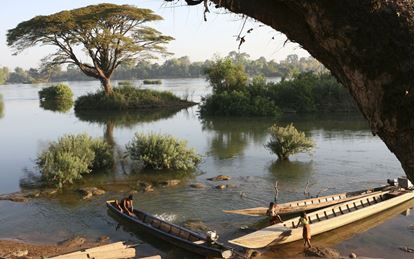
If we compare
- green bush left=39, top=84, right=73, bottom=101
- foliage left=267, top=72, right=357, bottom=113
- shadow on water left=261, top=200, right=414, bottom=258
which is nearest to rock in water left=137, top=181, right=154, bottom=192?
shadow on water left=261, top=200, right=414, bottom=258

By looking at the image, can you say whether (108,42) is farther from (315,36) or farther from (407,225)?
(315,36)

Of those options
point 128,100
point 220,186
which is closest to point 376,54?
point 220,186

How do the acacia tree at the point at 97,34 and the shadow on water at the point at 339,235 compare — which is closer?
the shadow on water at the point at 339,235

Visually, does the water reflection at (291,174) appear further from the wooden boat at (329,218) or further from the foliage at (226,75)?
the foliage at (226,75)

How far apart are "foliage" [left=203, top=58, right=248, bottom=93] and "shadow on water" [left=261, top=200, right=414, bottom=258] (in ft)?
108

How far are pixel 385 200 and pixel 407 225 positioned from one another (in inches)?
54.0

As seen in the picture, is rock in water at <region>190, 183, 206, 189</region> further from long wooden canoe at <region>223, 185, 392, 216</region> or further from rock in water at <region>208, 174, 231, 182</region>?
long wooden canoe at <region>223, 185, 392, 216</region>

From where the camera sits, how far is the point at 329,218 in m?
13.1

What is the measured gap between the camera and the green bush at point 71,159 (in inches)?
711

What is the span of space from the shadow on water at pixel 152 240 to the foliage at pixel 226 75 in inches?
1345

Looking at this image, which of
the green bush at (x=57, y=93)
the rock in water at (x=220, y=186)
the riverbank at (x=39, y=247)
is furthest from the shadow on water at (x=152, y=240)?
the green bush at (x=57, y=93)

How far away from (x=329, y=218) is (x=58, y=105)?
49550 millimetres

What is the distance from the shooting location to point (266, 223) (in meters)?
13.4

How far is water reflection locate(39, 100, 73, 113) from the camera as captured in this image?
171ft
